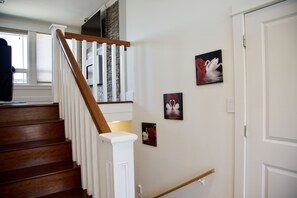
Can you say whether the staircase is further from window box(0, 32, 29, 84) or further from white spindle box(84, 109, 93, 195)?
window box(0, 32, 29, 84)

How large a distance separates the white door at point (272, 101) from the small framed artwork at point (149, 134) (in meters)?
1.25

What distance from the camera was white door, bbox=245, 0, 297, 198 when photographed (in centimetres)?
148

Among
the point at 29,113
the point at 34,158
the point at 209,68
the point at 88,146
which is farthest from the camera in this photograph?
the point at 29,113

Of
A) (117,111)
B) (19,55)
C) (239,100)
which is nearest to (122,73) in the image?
(117,111)

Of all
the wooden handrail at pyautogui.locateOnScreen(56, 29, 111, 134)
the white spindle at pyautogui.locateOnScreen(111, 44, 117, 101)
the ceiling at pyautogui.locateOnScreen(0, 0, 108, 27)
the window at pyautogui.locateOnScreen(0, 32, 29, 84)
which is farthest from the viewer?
the window at pyautogui.locateOnScreen(0, 32, 29, 84)

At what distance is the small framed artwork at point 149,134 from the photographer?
2.72 m

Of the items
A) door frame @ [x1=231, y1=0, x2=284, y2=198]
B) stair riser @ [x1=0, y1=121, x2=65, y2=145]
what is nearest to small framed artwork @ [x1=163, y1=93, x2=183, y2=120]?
door frame @ [x1=231, y1=0, x2=284, y2=198]

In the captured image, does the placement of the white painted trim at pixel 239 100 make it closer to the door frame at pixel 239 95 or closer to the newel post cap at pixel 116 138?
the door frame at pixel 239 95

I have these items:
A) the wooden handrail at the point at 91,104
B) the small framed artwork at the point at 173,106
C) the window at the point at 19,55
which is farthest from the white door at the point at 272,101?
the window at the point at 19,55

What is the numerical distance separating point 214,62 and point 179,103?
2.03 ft

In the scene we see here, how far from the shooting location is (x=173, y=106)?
2.40 meters

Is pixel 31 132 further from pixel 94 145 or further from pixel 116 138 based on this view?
pixel 116 138

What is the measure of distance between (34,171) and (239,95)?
1.88 meters

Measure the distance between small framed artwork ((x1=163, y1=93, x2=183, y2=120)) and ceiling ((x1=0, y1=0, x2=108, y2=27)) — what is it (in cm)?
272
